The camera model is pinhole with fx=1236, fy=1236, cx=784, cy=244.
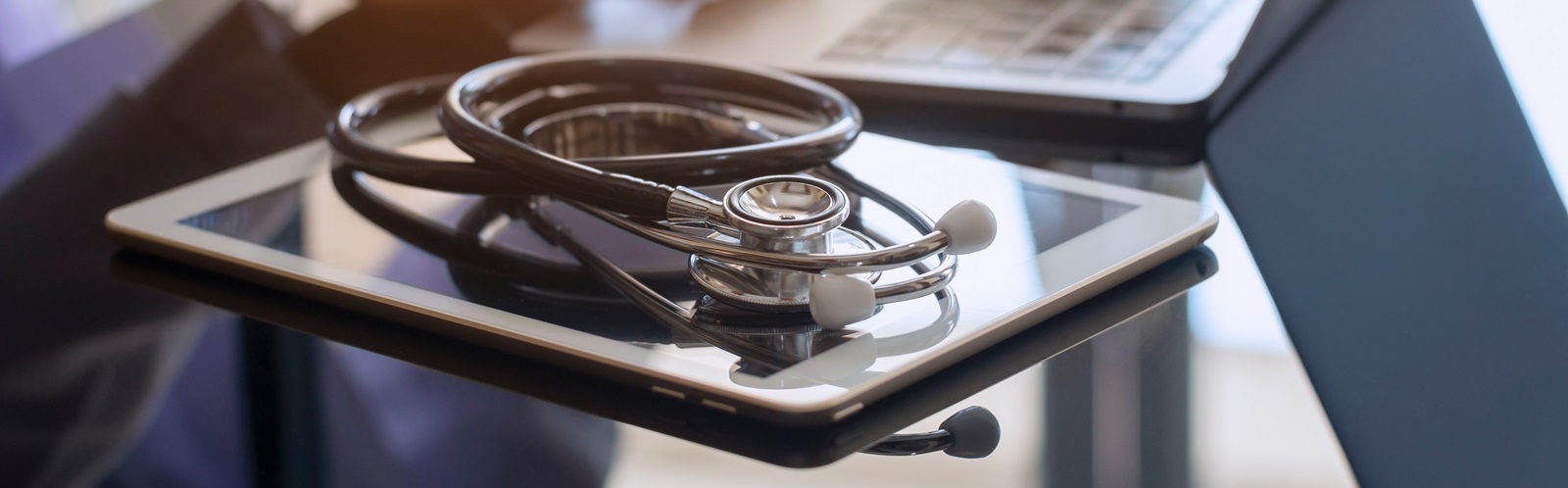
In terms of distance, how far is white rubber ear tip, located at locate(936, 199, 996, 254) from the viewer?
0.37 m

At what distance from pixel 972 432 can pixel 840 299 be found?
5 cm

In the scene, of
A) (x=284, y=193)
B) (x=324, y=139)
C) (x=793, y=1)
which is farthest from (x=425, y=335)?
(x=793, y=1)

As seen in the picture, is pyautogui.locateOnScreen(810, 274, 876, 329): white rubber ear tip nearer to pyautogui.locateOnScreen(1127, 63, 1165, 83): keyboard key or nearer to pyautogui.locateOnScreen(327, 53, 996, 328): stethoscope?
pyautogui.locateOnScreen(327, 53, 996, 328): stethoscope

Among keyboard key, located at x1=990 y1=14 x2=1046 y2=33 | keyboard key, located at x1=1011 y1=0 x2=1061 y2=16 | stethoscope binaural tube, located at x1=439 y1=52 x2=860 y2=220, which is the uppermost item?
keyboard key, located at x1=1011 y1=0 x2=1061 y2=16

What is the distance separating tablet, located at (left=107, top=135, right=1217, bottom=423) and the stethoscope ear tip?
2cm

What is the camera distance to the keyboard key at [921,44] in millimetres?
696

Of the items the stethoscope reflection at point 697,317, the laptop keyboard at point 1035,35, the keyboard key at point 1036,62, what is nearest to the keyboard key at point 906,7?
the laptop keyboard at point 1035,35

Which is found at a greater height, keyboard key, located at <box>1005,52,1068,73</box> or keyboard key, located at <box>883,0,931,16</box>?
keyboard key, located at <box>883,0,931,16</box>

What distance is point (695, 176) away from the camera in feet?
1.48

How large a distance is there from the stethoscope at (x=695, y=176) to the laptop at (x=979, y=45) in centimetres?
8

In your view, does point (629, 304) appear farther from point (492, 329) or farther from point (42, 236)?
point (42, 236)

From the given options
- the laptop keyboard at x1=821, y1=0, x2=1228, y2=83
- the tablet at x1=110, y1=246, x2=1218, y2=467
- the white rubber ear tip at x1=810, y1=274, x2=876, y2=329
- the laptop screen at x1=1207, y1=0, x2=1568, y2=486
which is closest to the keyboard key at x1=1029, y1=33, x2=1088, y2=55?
the laptop keyboard at x1=821, y1=0, x2=1228, y2=83

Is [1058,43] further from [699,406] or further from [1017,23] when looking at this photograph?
[699,406]

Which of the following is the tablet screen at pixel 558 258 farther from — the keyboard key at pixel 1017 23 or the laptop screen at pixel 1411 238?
the keyboard key at pixel 1017 23
